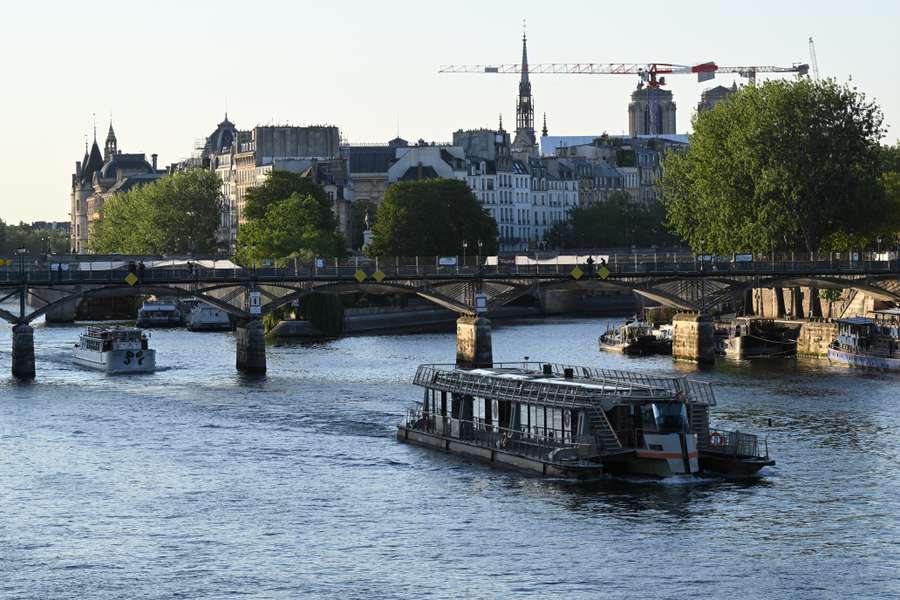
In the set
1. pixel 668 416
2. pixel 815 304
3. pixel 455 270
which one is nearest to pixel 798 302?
pixel 815 304

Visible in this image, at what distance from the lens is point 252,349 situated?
4414 inches

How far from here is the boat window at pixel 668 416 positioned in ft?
223

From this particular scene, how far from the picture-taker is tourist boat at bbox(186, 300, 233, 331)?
164 m

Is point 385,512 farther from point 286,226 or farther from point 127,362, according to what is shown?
point 286,226

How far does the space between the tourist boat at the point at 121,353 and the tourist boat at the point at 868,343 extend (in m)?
38.3

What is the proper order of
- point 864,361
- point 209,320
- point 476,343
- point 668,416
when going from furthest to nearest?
point 209,320, point 476,343, point 864,361, point 668,416

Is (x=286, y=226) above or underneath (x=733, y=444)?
above

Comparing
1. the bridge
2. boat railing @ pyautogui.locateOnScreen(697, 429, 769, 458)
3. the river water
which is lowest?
the river water

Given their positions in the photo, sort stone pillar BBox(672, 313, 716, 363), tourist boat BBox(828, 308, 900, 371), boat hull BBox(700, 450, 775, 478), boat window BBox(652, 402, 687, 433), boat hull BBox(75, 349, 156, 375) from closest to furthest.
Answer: boat window BBox(652, 402, 687, 433) → boat hull BBox(700, 450, 775, 478) → tourist boat BBox(828, 308, 900, 371) → boat hull BBox(75, 349, 156, 375) → stone pillar BBox(672, 313, 716, 363)

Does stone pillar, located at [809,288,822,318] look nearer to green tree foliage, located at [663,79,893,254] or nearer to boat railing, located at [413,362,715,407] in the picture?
green tree foliage, located at [663,79,893,254]

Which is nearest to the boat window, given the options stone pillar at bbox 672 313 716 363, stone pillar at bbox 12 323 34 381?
stone pillar at bbox 12 323 34 381

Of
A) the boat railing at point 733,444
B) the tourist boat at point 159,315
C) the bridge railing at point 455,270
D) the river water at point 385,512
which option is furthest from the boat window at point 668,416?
the tourist boat at point 159,315

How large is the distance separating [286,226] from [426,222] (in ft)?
40.5

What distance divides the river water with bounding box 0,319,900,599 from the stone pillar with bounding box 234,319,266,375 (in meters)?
15.8
